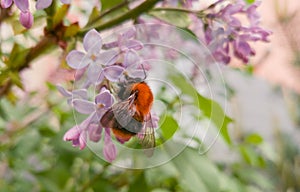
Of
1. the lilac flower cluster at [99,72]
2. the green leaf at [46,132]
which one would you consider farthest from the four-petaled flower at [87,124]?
the green leaf at [46,132]

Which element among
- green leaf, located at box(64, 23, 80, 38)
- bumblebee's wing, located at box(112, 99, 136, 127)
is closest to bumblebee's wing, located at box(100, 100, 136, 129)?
bumblebee's wing, located at box(112, 99, 136, 127)

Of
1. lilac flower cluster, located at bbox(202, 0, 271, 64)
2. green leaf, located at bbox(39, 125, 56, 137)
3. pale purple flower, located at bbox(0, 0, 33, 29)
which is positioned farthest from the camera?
green leaf, located at bbox(39, 125, 56, 137)

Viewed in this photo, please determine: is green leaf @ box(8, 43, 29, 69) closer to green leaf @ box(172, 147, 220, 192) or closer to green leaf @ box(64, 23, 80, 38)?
green leaf @ box(64, 23, 80, 38)

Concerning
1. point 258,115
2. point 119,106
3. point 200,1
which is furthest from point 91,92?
point 258,115

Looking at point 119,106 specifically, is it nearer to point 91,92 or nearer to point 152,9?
point 91,92

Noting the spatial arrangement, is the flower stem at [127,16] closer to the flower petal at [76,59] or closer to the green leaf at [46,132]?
the flower petal at [76,59]

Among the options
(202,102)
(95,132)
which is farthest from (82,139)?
(202,102)

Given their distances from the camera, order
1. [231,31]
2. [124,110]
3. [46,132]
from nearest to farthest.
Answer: [124,110], [231,31], [46,132]

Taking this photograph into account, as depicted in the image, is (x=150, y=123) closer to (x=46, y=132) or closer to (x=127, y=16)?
(x=127, y=16)
